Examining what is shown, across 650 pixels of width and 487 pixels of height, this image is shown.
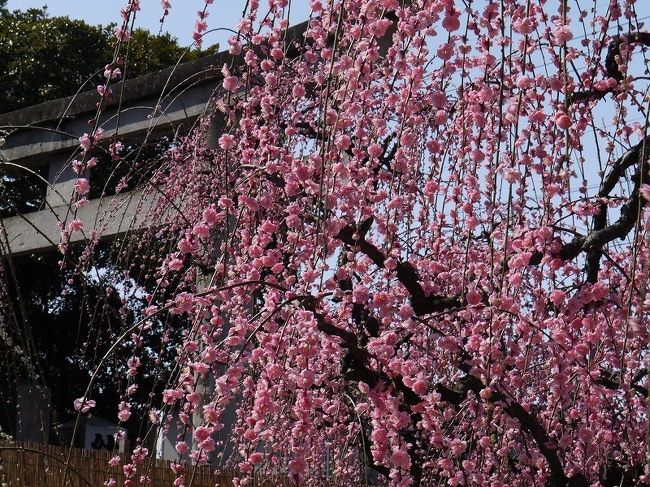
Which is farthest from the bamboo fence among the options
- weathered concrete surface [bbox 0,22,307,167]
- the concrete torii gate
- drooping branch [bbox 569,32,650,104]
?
drooping branch [bbox 569,32,650,104]

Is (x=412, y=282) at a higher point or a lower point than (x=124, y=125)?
lower

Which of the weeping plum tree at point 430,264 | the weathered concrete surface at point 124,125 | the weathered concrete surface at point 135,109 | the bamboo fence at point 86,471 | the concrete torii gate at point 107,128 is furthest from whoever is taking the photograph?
the weathered concrete surface at point 124,125

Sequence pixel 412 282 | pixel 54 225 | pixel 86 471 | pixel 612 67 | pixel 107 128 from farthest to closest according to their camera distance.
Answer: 1. pixel 54 225
2. pixel 107 128
3. pixel 86 471
4. pixel 612 67
5. pixel 412 282

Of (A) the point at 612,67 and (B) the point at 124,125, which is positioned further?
(B) the point at 124,125

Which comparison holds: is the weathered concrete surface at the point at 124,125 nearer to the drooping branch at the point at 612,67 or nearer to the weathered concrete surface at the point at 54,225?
the weathered concrete surface at the point at 54,225

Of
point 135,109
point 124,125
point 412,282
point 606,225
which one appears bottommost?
point 412,282

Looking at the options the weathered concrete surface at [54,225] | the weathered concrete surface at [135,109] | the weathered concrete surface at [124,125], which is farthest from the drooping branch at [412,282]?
the weathered concrete surface at [54,225]

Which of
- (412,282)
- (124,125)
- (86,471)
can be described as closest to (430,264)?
(412,282)

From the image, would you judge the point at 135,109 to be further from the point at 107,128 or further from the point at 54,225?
the point at 54,225

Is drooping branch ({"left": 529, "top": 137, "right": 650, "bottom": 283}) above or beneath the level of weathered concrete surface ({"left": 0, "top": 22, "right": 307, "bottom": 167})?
beneath

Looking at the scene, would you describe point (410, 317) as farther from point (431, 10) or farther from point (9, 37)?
point (9, 37)

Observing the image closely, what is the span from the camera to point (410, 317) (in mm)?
2729

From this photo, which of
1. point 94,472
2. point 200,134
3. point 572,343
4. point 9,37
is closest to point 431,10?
point 572,343

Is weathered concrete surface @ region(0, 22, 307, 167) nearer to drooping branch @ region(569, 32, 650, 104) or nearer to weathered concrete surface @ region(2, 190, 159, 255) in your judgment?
weathered concrete surface @ region(2, 190, 159, 255)
